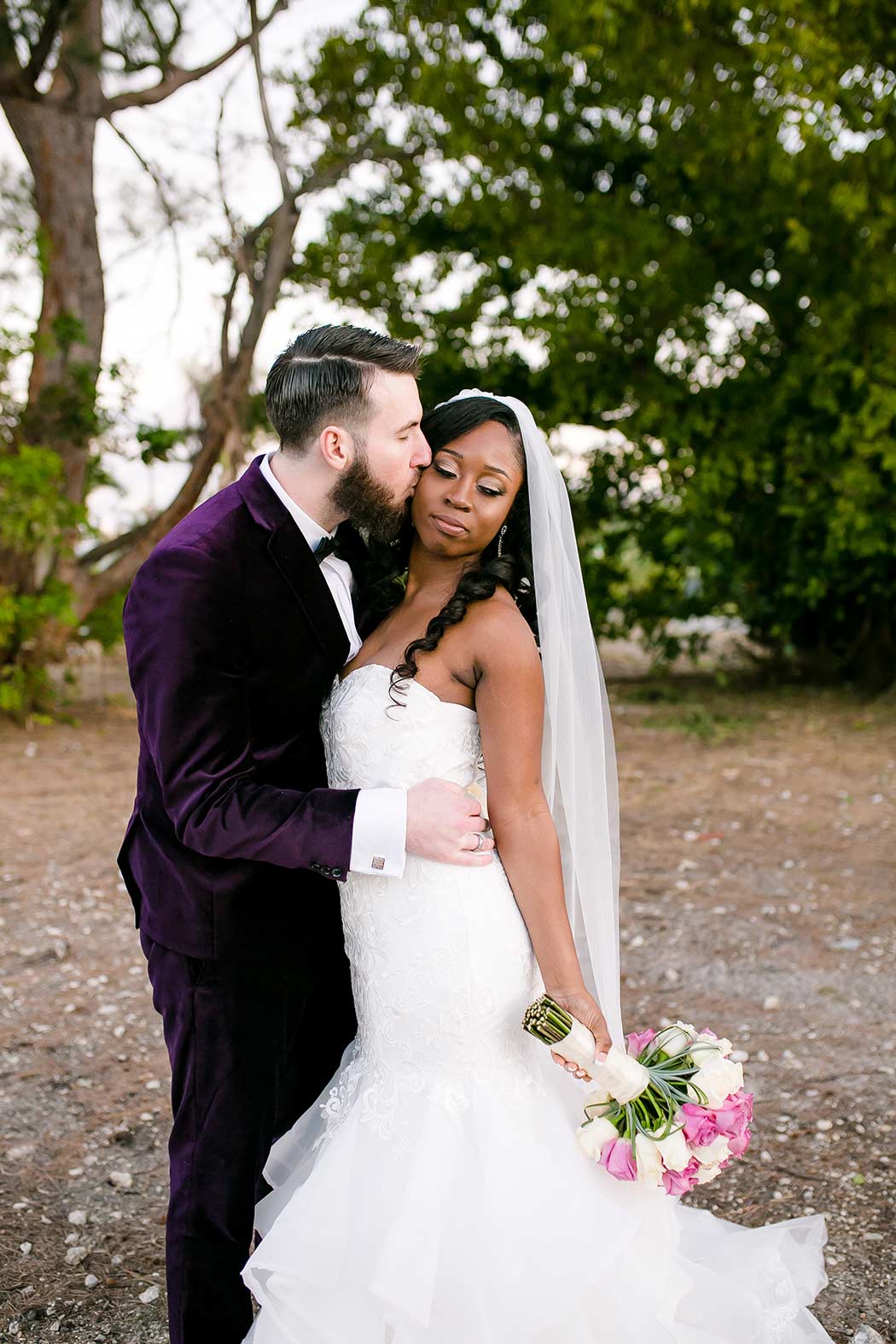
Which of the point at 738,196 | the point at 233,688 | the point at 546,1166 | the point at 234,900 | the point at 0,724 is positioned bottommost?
the point at 0,724

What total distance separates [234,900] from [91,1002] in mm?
2720

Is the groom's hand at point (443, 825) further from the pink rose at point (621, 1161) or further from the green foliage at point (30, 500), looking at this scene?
the green foliage at point (30, 500)

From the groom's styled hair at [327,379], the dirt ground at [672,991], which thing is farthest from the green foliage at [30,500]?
the groom's styled hair at [327,379]

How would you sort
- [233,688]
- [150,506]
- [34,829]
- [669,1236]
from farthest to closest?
[150,506], [34,829], [669,1236], [233,688]

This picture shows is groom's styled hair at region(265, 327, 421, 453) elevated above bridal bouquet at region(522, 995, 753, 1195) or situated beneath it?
elevated above

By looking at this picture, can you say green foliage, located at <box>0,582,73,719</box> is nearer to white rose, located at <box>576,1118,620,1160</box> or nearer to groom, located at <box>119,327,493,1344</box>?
groom, located at <box>119,327,493,1344</box>

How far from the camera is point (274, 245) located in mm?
9406

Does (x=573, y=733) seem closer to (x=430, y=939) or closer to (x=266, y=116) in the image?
(x=430, y=939)

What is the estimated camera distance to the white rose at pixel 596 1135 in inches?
90.7

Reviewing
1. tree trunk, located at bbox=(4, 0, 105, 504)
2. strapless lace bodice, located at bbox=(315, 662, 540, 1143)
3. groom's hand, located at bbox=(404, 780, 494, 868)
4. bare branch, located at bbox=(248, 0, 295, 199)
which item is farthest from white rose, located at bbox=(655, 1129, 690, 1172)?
bare branch, located at bbox=(248, 0, 295, 199)

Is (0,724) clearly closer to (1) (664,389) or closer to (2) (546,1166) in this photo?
(1) (664,389)

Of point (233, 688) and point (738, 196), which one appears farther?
point (738, 196)

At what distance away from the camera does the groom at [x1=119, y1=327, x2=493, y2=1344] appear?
2.21 meters

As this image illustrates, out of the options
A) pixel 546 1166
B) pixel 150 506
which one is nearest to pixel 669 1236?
pixel 546 1166
